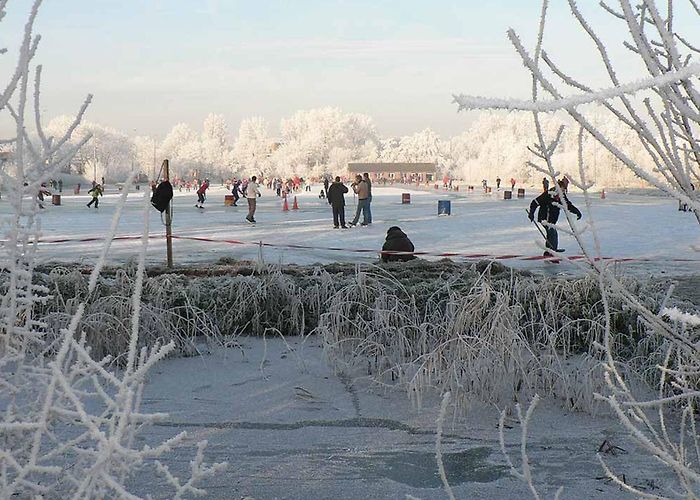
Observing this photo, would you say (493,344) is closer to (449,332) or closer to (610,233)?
(449,332)

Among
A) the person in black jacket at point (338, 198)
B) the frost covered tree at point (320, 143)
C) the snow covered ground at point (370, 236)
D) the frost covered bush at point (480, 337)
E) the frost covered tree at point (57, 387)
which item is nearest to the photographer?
the frost covered tree at point (57, 387)

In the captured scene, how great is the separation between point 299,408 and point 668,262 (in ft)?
29.5

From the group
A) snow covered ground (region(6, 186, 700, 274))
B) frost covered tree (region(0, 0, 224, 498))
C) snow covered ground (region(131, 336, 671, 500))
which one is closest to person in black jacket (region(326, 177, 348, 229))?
snow covered ground (region(6, 186, 700, 274))

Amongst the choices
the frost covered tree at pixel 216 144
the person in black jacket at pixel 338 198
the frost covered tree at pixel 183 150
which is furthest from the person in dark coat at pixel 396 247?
the frost covered tree at pixel 216 144

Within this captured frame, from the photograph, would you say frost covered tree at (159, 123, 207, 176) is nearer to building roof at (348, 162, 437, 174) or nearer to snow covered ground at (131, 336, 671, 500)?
building roof at (348, 162, 437, 174)

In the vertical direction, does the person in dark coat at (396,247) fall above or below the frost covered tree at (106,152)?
below

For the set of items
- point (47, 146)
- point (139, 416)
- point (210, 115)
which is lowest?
point (139, 416)

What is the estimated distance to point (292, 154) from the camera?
126 m

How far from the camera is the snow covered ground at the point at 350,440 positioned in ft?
14.1

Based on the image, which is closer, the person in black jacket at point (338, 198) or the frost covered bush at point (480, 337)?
the frost covered bush at point (480, 337)

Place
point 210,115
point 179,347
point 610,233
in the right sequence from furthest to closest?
1. point 210,115
2. point 610,233
3. point 179,347

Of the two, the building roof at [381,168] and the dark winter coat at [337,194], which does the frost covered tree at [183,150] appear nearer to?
the building roof at [381,168]

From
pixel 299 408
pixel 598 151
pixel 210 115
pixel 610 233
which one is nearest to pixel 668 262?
pixel 610 233

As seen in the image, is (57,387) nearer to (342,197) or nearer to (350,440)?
(350,440)
